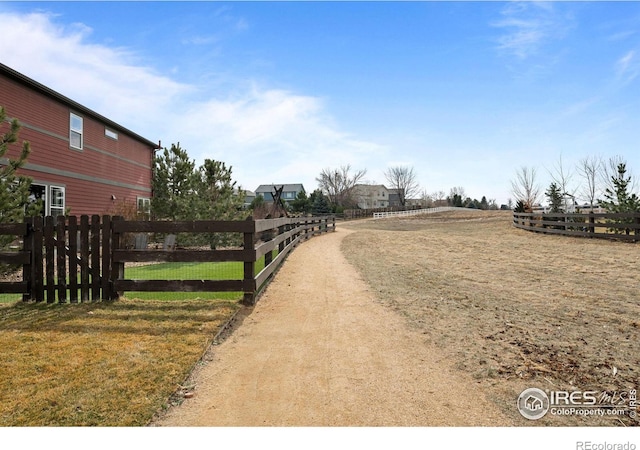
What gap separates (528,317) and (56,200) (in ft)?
54.7

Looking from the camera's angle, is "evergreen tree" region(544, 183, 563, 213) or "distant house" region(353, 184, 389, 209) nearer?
"evergreen tree" region(544, 183, 563, 213)

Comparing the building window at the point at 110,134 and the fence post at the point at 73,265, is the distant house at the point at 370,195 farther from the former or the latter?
the fence post at the point at 73,265

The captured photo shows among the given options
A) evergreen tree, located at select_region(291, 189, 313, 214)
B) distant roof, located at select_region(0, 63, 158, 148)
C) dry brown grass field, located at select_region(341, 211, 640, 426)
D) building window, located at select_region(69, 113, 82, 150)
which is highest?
distant roof, located at select_region(0, 63, 158, 148)

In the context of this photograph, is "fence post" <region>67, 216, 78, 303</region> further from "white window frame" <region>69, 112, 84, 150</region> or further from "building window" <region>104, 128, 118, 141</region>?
"building window" <region>104, 128, 118, 141</region>

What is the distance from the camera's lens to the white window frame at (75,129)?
51.7 feet

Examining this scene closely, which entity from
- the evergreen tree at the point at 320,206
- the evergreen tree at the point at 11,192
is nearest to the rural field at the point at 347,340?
the evergreen tree at the point at 11,192

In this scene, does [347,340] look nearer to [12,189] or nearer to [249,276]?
[249,276]

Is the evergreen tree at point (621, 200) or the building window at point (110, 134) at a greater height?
the building window at point (110, 134)

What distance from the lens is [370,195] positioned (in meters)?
93.5

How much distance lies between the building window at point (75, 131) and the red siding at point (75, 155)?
22 centimetres

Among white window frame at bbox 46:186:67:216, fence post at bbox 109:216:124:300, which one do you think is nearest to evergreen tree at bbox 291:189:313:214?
white window frame at bbox 46:186:67:216

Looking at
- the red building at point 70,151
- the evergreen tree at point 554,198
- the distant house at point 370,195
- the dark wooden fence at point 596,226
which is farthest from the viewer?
the distant house at point 370,195

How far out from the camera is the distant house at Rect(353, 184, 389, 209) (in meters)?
85.2

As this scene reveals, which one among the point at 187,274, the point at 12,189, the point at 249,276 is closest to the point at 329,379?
the point at 249,276
